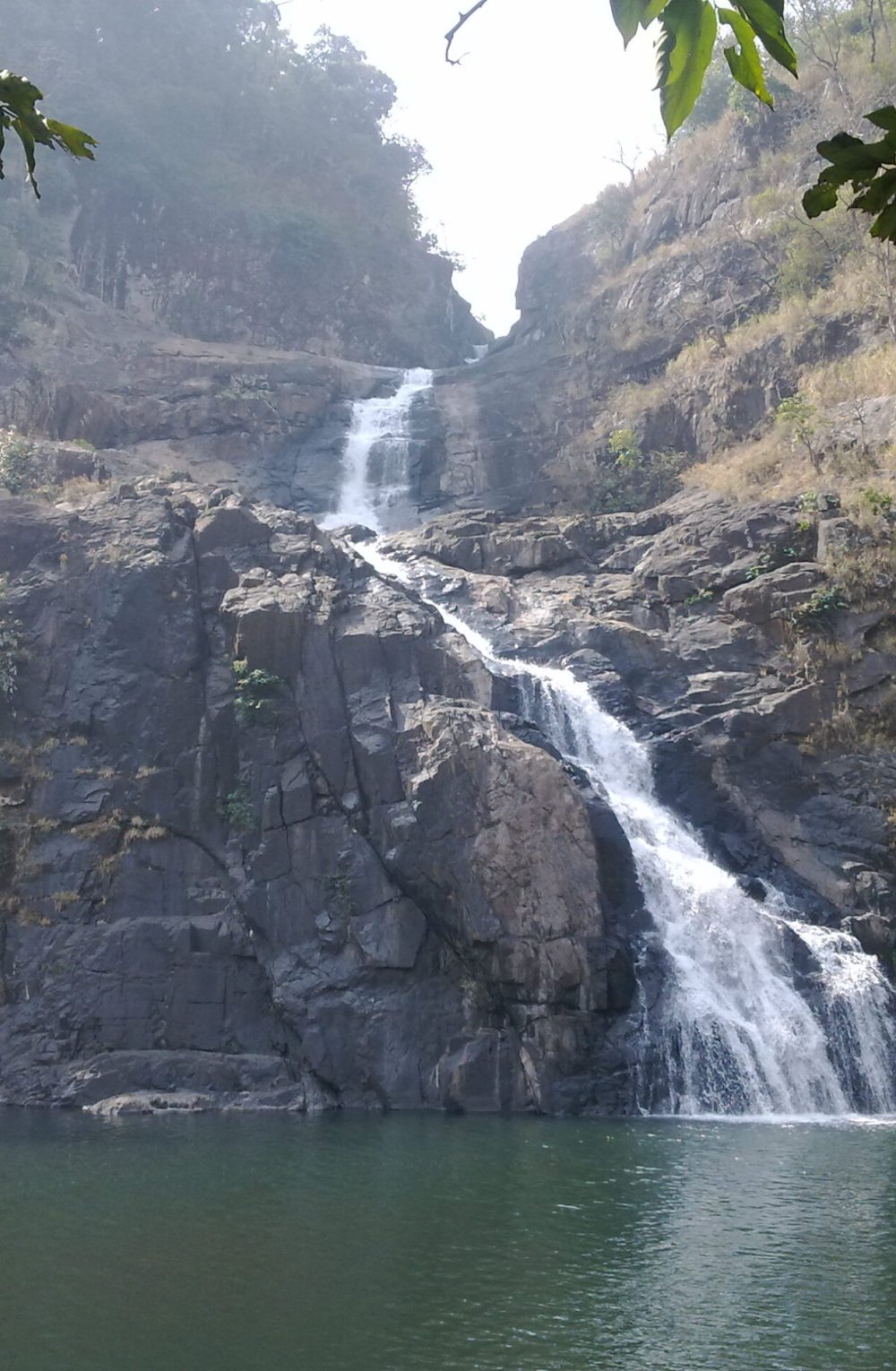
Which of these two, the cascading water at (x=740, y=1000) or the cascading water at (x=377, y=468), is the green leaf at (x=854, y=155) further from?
the cascading water at (x=377, y=468)

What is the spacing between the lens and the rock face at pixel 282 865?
21484 millimetres

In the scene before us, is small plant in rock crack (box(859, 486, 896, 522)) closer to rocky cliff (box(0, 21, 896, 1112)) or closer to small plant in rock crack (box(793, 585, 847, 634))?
rocky cliff (box(0, 21, 896, 1112))

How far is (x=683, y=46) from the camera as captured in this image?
2.40m

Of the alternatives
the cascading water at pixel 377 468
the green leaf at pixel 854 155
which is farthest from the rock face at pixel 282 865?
the green leaf at pixel 854 155

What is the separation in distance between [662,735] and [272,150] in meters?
41.2

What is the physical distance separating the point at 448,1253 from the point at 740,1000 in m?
11.5

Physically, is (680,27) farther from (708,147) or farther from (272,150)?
(272,150)

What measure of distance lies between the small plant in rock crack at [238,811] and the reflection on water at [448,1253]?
7.17 meters

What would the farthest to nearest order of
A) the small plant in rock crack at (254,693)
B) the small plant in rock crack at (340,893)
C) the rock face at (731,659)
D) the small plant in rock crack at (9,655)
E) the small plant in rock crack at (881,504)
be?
the small plant in rock crack at (881,504) < the small plant in rock crack at (9,655) < the rock face at (731,659) < the small plant in rock crack at (254,693) < the small plant in rock crack at (340,893)

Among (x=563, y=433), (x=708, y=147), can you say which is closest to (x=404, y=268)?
(x=708, y=147)

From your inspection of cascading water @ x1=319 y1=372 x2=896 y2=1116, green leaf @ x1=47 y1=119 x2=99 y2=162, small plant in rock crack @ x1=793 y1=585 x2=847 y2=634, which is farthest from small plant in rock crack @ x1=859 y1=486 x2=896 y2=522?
green leaf @ x1=47 y1=119 x2=99 y2=162

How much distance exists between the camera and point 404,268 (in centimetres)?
5616

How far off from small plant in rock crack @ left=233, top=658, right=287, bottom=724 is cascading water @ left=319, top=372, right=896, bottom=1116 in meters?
6.38

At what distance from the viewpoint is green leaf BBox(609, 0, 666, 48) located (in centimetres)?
233
